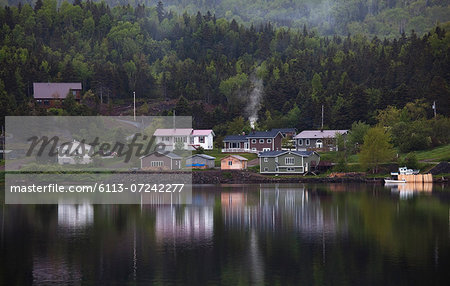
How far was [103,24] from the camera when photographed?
196625 mm

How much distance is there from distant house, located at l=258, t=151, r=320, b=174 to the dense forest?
81.9ft

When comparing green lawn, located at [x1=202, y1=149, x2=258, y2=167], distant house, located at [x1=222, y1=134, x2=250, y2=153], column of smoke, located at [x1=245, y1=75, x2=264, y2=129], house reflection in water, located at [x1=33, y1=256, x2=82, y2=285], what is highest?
column of smoke, located at [x1=245, y1=75, x2=264, y2=129]

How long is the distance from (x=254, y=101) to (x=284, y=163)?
176 feet

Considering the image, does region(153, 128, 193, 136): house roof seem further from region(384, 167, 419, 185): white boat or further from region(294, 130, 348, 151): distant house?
region(384, 167, 419, 185): white boat

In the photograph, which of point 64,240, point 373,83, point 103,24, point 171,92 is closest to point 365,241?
point 64,240

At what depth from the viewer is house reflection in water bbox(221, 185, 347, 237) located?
42219 millimetres

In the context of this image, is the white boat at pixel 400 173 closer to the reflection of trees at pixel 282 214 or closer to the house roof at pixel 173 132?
the reflection of trees at pixel 282 214

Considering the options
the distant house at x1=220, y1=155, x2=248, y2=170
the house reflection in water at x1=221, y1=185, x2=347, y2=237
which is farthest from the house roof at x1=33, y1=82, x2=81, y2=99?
the house reflection in water at x1=221, y1=185, x2=347, y2=237

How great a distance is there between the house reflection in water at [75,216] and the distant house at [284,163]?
34.3m

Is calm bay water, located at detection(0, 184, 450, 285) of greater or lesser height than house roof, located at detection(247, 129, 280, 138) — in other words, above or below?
below

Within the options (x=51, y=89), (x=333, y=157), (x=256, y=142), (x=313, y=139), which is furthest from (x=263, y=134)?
(x=51, y=89)

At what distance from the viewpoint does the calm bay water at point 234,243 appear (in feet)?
92.6

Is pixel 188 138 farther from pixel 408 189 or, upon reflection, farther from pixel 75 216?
pixel 75 216

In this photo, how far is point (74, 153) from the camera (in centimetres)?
8569
